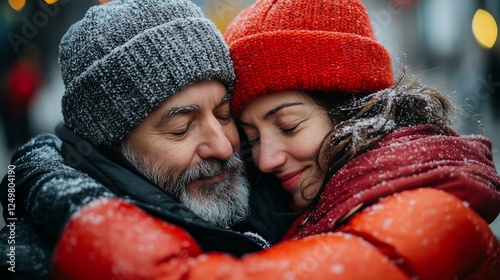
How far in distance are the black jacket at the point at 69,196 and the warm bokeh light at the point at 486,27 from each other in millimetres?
5191

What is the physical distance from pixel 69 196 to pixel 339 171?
97cm

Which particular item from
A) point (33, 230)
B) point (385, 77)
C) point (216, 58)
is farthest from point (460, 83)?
point (33, 230)

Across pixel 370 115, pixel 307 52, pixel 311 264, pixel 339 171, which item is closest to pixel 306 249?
pixel 311 264

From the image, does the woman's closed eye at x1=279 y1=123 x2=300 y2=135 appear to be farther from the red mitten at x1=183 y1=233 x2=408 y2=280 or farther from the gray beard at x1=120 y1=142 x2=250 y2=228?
the red mitten at x1=183 y1=233 x2=408 y2=280

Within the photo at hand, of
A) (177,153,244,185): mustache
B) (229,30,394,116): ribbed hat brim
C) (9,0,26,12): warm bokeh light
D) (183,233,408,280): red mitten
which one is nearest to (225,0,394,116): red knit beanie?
(229,30,394,116): ribbed hat brim

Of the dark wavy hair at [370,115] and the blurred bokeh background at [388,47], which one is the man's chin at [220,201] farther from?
the blurred bokeh background at [388,47]

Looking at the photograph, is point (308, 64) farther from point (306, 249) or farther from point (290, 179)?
point (306, 249)

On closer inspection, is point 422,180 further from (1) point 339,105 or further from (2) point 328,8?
(2) point 328,8

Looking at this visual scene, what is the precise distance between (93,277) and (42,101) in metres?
4.84

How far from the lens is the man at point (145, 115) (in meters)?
1.85

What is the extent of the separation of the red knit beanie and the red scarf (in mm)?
347

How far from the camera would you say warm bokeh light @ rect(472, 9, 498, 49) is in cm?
593

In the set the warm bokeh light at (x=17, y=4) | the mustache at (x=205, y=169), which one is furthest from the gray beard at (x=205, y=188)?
the warm bokeh light at (x=17, y=4)

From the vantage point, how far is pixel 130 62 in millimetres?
1872
